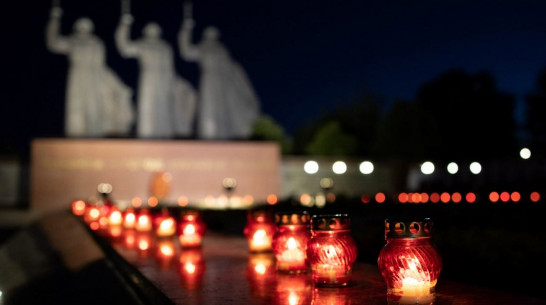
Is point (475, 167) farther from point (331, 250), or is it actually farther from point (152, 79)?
point (331, 250)

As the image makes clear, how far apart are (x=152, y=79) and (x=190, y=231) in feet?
61.5

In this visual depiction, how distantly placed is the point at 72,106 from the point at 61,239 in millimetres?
15824

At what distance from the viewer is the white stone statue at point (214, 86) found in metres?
26.6

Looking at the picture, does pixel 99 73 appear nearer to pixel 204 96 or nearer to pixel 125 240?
pixel 204 96

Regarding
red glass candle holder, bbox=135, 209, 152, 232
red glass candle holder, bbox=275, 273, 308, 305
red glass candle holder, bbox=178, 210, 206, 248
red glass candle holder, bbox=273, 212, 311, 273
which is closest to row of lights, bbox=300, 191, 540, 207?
red glass candle holder, bbox=135, 209, 152, 232

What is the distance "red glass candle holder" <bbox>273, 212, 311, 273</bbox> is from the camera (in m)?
4.93

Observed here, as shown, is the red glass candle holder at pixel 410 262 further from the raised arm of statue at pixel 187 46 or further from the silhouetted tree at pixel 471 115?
the silhouetted tree at pixel 471 115

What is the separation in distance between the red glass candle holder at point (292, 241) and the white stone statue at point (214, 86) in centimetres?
2171

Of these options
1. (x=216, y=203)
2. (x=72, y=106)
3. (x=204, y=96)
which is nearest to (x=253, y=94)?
(x=204, y=96)

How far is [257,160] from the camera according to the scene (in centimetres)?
2681

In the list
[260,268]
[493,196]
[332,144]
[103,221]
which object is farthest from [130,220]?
[332,144]

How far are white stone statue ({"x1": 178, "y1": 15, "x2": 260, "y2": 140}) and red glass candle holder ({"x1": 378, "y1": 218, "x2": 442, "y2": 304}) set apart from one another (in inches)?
908

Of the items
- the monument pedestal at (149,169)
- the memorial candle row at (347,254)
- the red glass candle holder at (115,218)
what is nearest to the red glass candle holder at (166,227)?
the memorial candle row at (347,254)

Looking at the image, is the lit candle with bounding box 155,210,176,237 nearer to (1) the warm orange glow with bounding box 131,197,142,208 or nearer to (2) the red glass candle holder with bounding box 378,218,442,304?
(2) the red glass candle holder with bounding box 378,218,442,304
